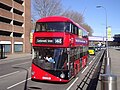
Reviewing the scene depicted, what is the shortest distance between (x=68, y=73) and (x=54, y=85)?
1.01 metres

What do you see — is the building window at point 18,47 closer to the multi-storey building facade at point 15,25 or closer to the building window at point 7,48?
the multi-storey building facade at point 15,25

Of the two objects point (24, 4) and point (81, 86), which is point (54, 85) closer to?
point (81, 86)

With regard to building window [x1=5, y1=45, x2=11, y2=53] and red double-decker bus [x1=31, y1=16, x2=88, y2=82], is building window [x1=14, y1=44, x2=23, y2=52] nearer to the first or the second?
building window [x1=5, y1=45, x2=11, y2=53]

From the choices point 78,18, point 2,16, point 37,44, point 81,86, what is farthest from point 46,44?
point 78,18

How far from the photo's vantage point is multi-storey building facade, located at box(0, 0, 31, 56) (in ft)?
175

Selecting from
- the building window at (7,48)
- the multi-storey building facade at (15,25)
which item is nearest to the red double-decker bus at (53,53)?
the multi-storey building facade at (15,25)

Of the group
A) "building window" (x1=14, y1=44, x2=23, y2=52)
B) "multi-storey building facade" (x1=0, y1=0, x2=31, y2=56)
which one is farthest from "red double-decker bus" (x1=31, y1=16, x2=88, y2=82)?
"building window" (x1=14, y1=44, x2=23, y2=52)

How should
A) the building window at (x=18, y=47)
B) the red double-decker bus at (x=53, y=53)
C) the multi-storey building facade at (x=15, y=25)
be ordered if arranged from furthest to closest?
the building window at (x=18, y=47)
the multi-storey building facade at (x=15, y=25)
the red double-decker bus at (x=53, y=53)

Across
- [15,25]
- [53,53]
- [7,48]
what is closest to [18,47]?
[15,25]

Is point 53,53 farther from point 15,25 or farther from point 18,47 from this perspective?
point 18,47

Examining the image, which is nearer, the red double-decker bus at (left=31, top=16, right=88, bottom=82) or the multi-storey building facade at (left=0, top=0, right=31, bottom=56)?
the red double-decker bus at (left=31, top=16, right=88, bottom=82)

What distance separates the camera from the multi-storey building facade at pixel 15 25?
53375 mm

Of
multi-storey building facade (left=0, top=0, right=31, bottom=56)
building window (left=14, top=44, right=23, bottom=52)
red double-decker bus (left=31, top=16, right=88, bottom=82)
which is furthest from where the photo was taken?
building window (left=14, top=44, right=23, bottom=52)

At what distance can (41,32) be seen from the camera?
Result: 1377 cm
